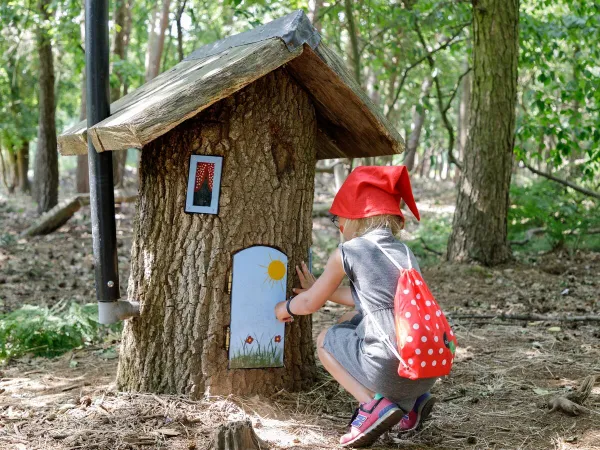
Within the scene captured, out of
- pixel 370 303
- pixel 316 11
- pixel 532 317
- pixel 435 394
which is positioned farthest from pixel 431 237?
pixel 370 303

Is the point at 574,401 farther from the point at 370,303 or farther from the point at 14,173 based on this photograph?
the point at 14,173

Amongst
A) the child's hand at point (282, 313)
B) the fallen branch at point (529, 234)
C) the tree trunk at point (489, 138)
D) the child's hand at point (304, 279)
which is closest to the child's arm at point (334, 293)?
the child's hand at point (304, 279)

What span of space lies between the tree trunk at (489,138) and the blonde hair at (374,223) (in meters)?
4.56

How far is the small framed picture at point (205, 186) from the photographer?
337 centimetres

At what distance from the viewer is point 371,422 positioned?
9.55ft

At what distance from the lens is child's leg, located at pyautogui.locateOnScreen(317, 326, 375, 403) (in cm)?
305

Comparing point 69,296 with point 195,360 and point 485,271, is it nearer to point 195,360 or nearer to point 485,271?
point 195,360

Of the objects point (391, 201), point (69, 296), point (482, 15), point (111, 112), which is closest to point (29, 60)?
point (69, 296)

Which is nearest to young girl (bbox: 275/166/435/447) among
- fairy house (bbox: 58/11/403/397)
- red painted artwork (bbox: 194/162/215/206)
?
fairy house (bbox: 58/11/403/397)

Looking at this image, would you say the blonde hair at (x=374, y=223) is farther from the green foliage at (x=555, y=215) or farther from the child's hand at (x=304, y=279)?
the green foliage at (x=555, y=215)

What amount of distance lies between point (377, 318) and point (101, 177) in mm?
1639

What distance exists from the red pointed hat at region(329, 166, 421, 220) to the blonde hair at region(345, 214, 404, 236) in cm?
4

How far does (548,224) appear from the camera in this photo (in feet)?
28.7

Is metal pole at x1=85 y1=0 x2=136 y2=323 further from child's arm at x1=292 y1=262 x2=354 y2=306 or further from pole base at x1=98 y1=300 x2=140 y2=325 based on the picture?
child's arm at x1=292 y1=262 x2=354 y2=306
